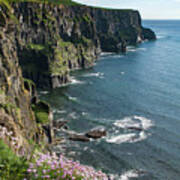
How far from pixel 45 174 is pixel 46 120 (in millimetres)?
55086

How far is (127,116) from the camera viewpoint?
8062 cm

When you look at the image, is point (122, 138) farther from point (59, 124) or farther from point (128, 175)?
point (59, 124)

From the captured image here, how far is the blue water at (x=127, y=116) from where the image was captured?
55812mm

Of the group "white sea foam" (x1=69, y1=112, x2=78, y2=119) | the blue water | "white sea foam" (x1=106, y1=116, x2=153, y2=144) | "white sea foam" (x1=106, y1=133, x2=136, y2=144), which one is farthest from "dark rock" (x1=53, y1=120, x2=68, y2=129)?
"white sea foam" (x1=106, y1=133, x2=136, y2=144)

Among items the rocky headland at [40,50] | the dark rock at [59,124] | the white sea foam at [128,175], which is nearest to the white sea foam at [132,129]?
the rocky headland at [40,50]

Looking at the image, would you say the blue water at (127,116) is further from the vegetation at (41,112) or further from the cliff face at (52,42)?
the cliff face at (52,42)

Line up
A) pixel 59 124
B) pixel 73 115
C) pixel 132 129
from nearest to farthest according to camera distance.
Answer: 1. pixel 132 129
2. pixel 59 124
3. pixel 73 115

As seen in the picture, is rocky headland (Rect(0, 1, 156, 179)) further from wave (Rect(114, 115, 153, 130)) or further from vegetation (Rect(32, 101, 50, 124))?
wave (Rect(114, 115, 153, 130))

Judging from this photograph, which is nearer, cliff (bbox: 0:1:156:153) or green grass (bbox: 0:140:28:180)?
green grass (bbox: 0:140:28:180)

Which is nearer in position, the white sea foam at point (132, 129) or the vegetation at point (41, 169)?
the vegetation at point (41, 169)

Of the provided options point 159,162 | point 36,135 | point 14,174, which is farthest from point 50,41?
point 14,174

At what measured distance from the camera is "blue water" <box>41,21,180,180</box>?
55.8 meters

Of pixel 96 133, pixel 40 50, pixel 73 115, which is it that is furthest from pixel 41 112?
pixel 40 50

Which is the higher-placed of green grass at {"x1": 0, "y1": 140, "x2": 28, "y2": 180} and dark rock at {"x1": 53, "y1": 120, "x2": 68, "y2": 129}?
green grass at {"x1": 0, "y1": 140, "x2": 28, "y2": 180}
